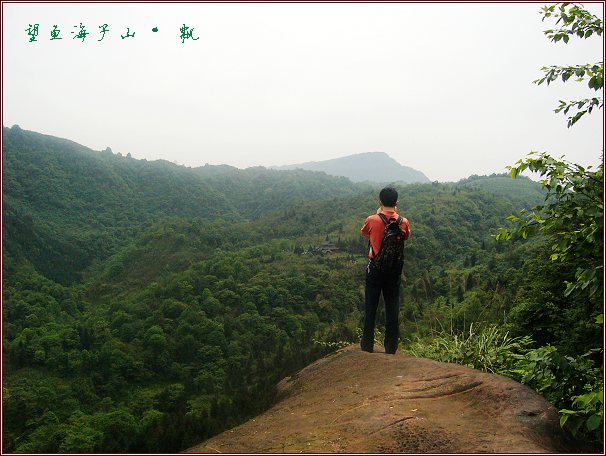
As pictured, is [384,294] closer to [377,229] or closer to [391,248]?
[391,248]

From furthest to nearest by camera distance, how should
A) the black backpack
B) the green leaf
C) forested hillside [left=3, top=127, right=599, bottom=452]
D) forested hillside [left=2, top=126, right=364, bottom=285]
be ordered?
forested hillside [left=2, top=126, right=364, bottom=285] → forested hillside [left=3, top=127, right=599, bottom=452] → the black backpack → the green leaf

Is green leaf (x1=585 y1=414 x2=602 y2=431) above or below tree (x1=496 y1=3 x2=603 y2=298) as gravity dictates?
below

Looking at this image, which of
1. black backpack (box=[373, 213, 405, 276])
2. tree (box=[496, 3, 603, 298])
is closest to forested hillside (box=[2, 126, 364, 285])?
black backpack (box=[373, 213, 405, 276])

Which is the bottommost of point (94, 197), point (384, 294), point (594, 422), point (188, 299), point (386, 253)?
point (188, 299)

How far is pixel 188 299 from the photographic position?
36.8m

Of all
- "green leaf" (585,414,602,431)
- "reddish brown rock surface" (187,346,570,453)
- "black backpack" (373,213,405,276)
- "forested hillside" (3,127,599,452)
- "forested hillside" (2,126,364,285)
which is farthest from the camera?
"forested hillside" (2,126,364,285)

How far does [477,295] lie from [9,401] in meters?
25.1

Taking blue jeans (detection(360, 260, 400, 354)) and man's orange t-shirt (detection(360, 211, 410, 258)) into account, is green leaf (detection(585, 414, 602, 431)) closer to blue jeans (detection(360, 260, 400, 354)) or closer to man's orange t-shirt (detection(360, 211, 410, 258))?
blue jeans (detection(360, 260, 400, 354))

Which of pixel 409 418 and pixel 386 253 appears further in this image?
pixel 386 253

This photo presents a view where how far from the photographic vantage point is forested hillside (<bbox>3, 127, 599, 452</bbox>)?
1345 cm

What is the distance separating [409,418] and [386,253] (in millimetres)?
1728

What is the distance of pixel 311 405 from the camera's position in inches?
163

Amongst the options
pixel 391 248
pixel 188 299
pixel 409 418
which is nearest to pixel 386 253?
pixel 391 248

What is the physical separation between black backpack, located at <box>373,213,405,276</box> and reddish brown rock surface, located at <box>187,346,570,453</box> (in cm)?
102
